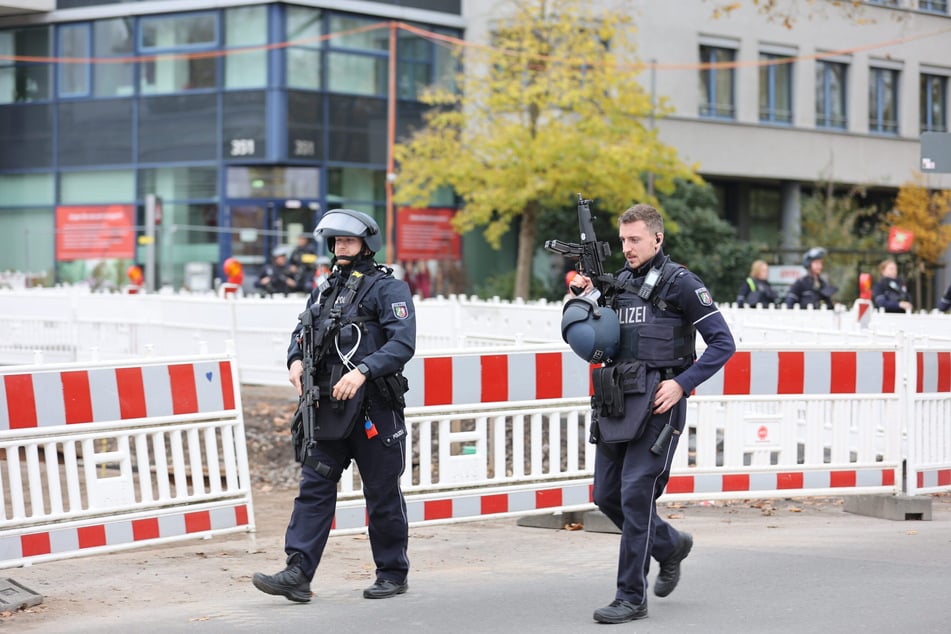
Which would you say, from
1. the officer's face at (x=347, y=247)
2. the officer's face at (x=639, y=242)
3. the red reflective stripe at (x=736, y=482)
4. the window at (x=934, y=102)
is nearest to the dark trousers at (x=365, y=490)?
the officer's face at (x=347, y=247)

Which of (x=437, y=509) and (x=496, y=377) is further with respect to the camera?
(x=496, y=377)

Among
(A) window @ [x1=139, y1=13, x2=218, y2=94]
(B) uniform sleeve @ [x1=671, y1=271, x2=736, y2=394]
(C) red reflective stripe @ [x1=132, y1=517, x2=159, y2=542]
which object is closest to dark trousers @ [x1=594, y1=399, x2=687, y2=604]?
(B) uniform sleeve @ [x1=671, y1=271, x2=736, y2=394]

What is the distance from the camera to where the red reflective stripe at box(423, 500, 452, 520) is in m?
8.98

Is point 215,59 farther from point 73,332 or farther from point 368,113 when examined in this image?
point 73,332

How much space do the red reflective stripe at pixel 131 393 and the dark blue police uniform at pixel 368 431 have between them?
1.47 m

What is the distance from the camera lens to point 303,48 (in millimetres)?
37125

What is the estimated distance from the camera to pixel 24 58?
132 feet

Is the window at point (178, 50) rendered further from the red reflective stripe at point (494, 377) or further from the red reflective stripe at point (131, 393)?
the red reflective stripe at point (131, 393)

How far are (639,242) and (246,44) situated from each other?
3168 cm

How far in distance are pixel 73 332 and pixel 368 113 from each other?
17.8 metres

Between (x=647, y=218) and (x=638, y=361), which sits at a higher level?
(x=647, y=218)

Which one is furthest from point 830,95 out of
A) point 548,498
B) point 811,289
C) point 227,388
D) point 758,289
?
point 227,388

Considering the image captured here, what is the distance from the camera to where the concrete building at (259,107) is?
37.3 metres

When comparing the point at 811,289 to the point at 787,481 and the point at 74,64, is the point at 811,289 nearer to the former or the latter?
the point at 787,481
